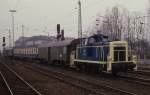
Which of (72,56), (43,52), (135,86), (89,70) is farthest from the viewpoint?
(43,52)

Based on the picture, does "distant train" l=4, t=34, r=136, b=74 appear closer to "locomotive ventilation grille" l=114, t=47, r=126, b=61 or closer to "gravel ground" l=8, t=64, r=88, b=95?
"locomotive ventilation grille" l=114, t=47, r=126, b=61

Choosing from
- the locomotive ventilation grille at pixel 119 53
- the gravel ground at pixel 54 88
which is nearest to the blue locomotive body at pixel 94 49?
the locomotive ventilation grille at pixel 119 53

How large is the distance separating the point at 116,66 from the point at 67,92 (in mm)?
7301

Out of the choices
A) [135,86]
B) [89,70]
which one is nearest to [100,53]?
[89,70]

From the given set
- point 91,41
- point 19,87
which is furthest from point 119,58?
point 19,87

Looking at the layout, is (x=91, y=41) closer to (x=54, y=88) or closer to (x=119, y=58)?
(x=119, y=58)

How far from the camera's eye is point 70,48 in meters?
35.8

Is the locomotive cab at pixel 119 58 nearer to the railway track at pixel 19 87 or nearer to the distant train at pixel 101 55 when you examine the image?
the distant train at pixel 101 55

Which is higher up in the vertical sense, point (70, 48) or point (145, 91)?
point (70, 48)

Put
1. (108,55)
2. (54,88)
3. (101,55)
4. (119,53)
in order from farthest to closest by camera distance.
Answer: (101,55) < (119,53) < (108,55) < (54,88)

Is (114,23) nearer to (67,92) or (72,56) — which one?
(72,56)

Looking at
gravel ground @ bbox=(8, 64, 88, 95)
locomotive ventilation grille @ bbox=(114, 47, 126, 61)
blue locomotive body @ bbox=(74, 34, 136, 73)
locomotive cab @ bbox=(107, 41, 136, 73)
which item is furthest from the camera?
locomotive ventilation grille @ bbox=(114, 47, 126, 61)

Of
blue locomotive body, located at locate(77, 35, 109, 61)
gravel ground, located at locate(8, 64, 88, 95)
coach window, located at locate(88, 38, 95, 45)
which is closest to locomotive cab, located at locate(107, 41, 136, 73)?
blue locomotive body, located at locate(77, 35, 109, 61)

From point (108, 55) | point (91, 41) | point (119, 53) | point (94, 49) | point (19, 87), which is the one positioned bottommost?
point (19, 87)
